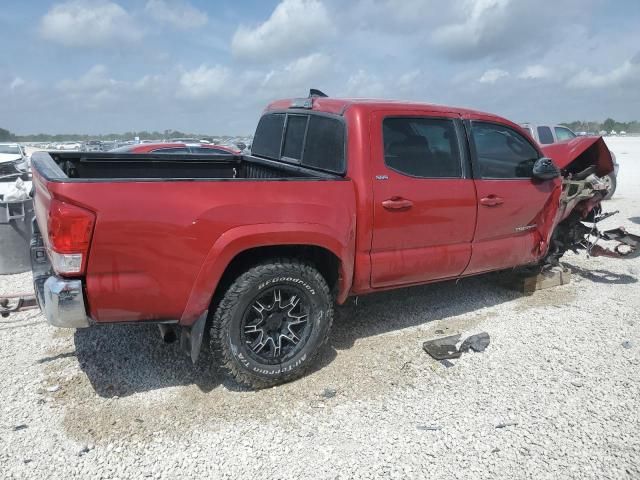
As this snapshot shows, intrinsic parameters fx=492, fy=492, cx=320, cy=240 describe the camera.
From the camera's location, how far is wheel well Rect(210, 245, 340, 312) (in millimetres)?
3229

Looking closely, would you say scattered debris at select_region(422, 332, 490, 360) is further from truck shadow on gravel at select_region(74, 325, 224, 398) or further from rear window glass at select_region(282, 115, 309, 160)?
rear window glass at select_region(282, 115, 309, 160)

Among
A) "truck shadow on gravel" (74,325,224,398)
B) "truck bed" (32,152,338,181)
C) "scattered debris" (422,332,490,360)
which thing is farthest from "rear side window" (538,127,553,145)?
"truck shadow on gravel" (74,325,224,398)

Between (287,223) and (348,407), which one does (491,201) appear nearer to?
(287,223)

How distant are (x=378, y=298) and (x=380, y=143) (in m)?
2.04

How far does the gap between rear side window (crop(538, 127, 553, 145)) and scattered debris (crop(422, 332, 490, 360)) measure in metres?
9.31

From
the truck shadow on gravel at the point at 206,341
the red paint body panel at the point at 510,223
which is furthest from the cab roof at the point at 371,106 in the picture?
the truck shadow on gravel at the point at 206,341

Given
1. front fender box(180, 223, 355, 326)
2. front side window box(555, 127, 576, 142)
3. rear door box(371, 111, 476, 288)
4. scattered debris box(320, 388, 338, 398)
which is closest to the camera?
front fender box(180, 223, 355, 326)

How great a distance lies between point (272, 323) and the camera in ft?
11.1

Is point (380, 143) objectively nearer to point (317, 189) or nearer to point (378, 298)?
point (317, 189)

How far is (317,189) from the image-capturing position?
3.28 m

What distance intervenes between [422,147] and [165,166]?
95.7 inches

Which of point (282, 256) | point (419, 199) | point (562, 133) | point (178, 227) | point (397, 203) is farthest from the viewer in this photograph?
point (562, 133)

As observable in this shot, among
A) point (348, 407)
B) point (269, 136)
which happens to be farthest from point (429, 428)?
point (269, 136)

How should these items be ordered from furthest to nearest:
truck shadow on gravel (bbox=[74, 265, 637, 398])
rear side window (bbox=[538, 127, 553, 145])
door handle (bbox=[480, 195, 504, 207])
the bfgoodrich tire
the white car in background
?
the white car in background → rear side window (bbox=[538, 127, 553, 145]) → door handle (bbox=[480, 195, 504, 207]) → truck shadow on gravel (bbox=[74, 265, 637, 398]) → the bfgoodrich tire
